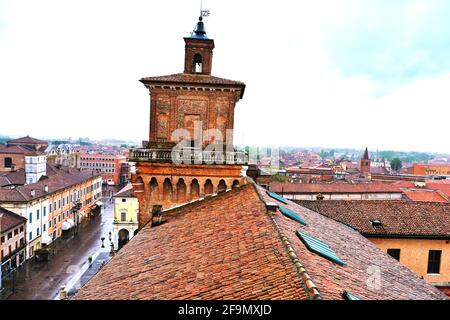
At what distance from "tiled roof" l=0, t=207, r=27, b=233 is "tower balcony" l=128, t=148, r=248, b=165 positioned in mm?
29125

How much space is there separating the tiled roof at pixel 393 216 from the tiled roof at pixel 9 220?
3196cm

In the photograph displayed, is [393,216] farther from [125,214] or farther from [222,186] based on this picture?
[125,214]

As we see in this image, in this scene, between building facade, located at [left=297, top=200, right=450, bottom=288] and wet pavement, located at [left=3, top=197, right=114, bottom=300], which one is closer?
building facade, located at [left=297, top=200, right=450, bottom=288]

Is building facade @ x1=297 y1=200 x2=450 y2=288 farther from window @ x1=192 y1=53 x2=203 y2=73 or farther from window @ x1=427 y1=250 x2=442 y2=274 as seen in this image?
window @ x1=192 y1=53 x2=203 y2=73

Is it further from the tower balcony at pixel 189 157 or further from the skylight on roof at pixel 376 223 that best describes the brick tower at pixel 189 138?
the skylight on roof at pixel 376 223

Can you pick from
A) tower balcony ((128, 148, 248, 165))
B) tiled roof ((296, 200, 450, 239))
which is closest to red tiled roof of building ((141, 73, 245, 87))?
tower balcony ((128, 148, 248, 165))

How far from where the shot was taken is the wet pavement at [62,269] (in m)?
35.5

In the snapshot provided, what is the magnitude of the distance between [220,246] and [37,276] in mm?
37478

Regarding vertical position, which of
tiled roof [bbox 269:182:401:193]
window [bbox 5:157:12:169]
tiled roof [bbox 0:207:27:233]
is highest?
window [bbox 5:157:12:169]

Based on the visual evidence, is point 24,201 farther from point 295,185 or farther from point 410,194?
point 410,194

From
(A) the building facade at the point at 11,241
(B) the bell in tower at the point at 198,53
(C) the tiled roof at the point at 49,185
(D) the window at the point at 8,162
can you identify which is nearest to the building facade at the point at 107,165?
(C) the tiled roof at the point at 49,185

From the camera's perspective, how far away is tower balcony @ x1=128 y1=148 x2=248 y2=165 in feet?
56.8
